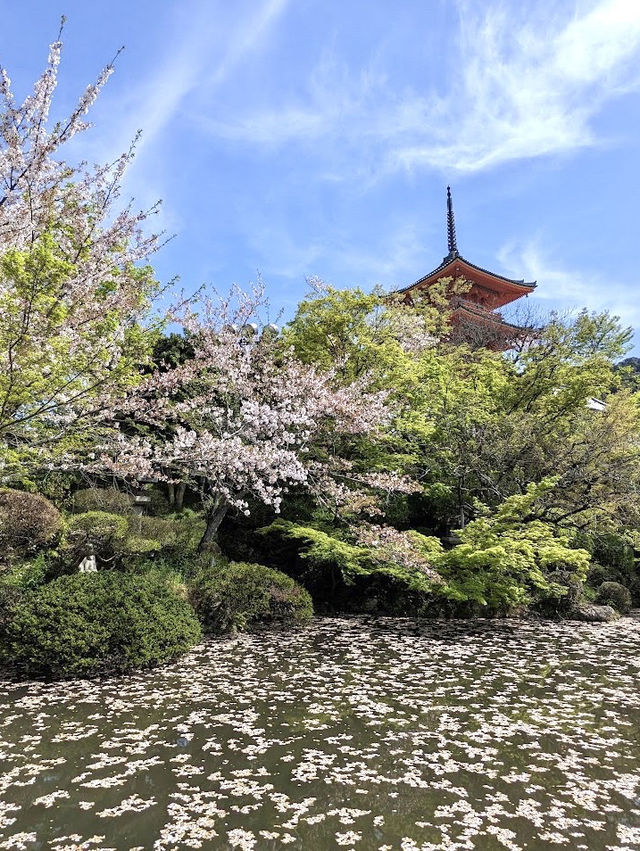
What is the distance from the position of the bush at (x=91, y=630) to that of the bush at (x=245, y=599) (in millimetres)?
1420

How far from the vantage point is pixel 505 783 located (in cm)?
355

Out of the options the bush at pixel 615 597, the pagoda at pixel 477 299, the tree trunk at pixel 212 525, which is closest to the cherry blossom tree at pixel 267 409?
the tree trunk at pixel 212 525

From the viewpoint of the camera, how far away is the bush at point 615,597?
11305 millimetres

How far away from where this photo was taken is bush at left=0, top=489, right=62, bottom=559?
7414 mm

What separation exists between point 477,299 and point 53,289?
2474cm

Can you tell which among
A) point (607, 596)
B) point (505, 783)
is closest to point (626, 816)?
point (505, 783)

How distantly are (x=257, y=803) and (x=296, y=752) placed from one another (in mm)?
787

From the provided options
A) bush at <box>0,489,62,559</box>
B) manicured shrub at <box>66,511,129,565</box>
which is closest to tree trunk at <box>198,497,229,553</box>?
manicured shrub at <box>66,511,129,565</box>

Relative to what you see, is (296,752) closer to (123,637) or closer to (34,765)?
(34,765)

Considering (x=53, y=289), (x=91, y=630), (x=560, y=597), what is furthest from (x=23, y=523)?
(x=560, y=597)

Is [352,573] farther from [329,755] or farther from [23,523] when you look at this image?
[329,755]

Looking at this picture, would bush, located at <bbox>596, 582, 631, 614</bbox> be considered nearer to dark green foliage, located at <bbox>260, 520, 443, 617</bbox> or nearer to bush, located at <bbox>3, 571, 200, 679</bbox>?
dark green foliage, located at <bbox>260, 520, 443, 617</bbox>

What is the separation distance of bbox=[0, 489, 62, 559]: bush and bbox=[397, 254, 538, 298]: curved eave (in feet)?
65.4

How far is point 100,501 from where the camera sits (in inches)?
363
